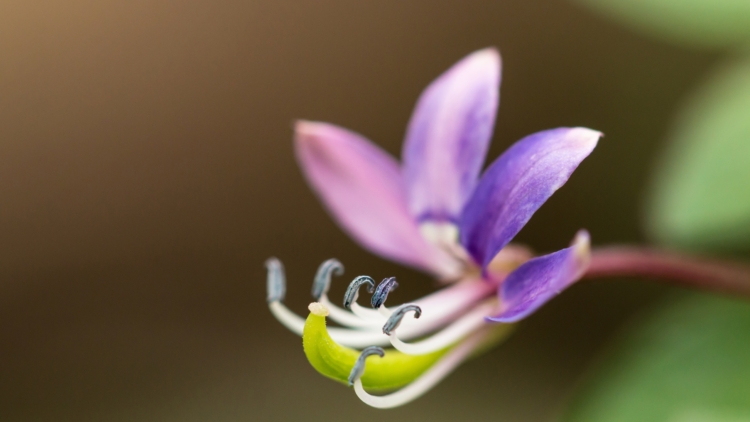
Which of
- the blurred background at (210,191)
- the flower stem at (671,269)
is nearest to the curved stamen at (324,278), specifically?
the flower stem at (671,269)

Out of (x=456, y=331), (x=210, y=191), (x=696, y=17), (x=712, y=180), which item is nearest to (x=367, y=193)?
(x=456, y=331)

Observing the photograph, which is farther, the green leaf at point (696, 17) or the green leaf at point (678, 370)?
the green leaf at point (696, 17)

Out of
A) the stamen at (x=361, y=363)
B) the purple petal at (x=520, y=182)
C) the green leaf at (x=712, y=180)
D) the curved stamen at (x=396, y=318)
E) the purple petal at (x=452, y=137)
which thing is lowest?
the stamen at (x=361, y=363)

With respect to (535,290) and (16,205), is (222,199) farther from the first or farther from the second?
(535,290)

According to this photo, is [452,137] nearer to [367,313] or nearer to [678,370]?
[367,313]

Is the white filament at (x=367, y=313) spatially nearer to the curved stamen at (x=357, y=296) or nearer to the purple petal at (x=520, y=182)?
the curved stamen at (x=357, y=296)

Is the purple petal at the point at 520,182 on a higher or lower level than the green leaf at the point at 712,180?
lower

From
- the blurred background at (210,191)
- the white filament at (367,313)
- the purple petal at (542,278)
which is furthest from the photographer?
the blurred background at (210,191)

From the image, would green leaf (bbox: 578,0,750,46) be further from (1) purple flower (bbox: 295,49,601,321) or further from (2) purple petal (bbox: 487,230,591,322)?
(2) purple petal (bbox: 487,230,591,322)
